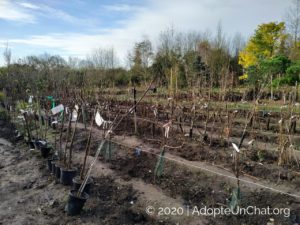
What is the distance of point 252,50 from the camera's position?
21.7 m

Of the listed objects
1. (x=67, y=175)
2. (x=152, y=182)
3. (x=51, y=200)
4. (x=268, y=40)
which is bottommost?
(x=51, y=200)

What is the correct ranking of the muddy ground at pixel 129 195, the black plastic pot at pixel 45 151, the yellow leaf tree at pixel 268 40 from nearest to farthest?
the muddy ground at pixel 129 195, the black plastic pot at pixel 45 151, the yellow leaf tree at pixel 268 40

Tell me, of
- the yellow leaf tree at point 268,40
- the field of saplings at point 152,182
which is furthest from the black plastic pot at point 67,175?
the yellow leaf tree at point 268,40

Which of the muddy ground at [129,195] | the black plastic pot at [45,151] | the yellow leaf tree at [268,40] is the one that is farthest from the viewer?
the yellow leaf tree at [268,40]

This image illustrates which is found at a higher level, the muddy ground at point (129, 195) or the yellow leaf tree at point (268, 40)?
the yellow leaf tree at point (268, 40)

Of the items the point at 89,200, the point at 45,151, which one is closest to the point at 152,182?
the point at 89,200

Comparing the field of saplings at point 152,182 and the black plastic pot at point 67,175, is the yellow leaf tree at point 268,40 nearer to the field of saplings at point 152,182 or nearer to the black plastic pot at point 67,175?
the field of saplings at point 152,182

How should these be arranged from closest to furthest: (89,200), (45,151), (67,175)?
(89,200) → (67,175) → (45,151)

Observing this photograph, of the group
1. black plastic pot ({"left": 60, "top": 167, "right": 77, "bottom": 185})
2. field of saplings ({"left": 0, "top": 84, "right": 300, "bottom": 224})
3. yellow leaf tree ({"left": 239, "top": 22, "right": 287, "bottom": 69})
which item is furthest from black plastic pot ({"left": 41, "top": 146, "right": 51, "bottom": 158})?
yellow leaf tree ({"left": 239, "top": 22, "right": 287, "bottom": 69})

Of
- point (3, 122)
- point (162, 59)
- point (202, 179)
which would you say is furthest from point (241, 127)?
point (162, 59)

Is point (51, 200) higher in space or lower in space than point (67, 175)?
lower

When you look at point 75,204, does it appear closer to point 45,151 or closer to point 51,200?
point 51,200

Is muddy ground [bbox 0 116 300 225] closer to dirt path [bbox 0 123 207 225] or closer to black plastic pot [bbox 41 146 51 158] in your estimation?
dirt path [bbox 0 123 207 225]

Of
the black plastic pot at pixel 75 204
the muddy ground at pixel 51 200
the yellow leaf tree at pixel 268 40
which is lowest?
the muddy ground at pixel 51 200
